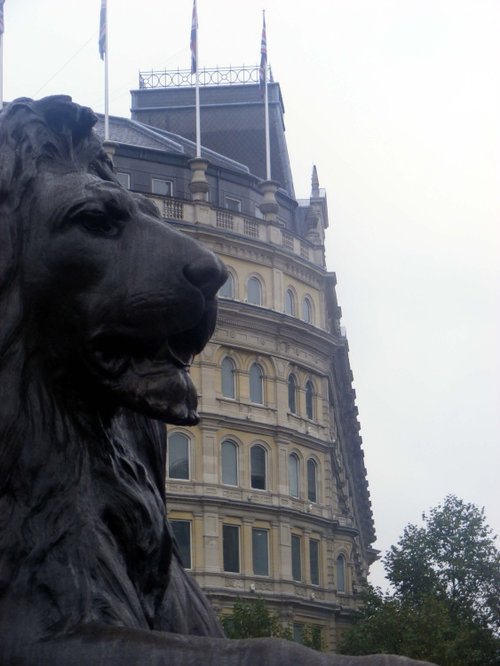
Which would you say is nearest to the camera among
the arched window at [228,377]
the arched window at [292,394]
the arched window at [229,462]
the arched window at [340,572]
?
the arched window at [229,462]

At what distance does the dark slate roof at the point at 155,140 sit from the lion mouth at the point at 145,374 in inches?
2082

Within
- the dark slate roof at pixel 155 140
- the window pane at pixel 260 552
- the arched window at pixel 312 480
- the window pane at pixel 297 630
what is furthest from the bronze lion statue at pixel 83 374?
the dark slate roof at pixel 155 140

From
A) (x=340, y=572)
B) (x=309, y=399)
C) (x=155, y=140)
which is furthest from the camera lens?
(x=155, y=140)

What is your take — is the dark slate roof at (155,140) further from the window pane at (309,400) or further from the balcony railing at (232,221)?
the window pane at (309,400)

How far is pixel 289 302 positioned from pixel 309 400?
4.01 metres

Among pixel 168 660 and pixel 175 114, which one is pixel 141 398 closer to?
pixel 168 660

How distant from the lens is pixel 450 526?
167 ft

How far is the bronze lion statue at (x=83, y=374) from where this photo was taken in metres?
2.29

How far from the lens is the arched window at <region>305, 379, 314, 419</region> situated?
184 ft

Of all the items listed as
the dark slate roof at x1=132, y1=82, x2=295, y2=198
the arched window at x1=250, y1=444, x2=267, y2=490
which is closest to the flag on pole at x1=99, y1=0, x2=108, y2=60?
the arched window at x1=250, y1=444, x2=267, y2=490

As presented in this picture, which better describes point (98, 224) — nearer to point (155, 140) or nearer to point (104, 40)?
point (104, 40)

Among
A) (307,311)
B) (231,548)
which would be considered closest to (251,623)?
(231,548)

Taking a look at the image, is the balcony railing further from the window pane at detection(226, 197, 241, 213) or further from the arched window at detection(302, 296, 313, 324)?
the window pane at detection(226, 197, 241, 213)

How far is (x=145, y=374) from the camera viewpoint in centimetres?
238
